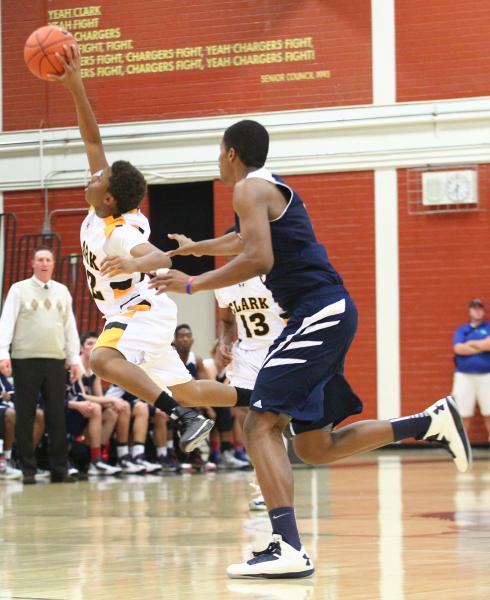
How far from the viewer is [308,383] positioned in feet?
15.1

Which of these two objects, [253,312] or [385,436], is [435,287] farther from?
[385,436]

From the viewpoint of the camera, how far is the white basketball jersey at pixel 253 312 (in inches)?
309

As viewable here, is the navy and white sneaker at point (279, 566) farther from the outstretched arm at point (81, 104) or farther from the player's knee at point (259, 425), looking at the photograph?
the outstretched arm at point (81, 104)

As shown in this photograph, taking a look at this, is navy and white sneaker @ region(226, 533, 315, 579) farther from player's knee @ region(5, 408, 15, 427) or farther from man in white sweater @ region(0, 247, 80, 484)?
player's knee @ region(5, 408, 15, 427)

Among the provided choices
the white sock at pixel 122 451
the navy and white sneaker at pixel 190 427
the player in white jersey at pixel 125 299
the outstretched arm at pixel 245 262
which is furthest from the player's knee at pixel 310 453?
the white sock at pixel 122 451

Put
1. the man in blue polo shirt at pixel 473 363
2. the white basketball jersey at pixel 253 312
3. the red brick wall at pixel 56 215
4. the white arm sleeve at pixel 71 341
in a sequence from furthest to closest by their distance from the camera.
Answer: the red brick wall at pixel 56 215 → the man in blue polo shirt at pixel 473 363 → the white arm sleeve at pixel 71 341 → the white basketball jersey at pixel 253 312

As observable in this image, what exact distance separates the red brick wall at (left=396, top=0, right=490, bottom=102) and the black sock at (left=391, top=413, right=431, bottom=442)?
10.2 meters

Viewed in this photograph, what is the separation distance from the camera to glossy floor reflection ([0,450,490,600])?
421 centimetres

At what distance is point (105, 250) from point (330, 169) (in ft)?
29.6

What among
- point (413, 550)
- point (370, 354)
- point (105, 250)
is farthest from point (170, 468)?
point (413, 550)

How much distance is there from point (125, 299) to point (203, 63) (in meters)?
9.47

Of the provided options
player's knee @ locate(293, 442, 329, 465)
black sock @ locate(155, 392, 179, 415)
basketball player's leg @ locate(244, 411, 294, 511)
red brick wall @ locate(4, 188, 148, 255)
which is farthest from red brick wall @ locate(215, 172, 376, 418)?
basketball player's leg @ locate(244, 411, 294, 511)

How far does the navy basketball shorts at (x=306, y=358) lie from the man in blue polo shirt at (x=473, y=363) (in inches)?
387

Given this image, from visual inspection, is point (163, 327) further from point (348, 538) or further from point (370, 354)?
point (370, 354)
